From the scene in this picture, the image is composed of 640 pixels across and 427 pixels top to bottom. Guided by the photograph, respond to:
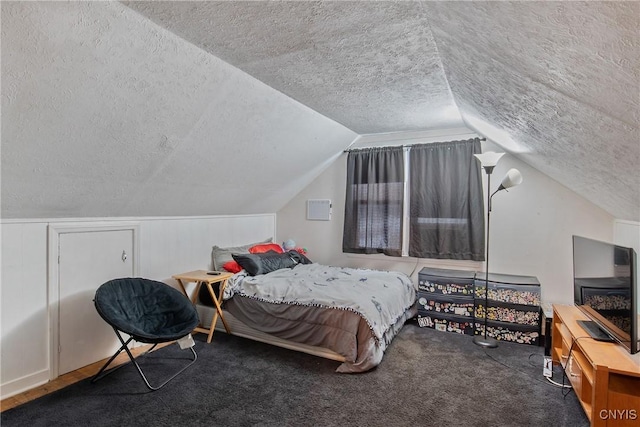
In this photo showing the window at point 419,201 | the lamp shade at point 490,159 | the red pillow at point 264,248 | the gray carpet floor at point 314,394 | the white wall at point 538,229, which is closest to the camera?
the gray carpet floor at point 314,394

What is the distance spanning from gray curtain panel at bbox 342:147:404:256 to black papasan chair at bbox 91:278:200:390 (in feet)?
7.69

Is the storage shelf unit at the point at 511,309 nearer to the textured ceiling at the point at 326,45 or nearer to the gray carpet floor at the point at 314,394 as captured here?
the gray carpet floor at the point at 314,394

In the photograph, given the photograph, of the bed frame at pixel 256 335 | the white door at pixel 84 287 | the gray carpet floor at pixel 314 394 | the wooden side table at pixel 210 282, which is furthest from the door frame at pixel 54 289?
the bed frame at pixel 256 335

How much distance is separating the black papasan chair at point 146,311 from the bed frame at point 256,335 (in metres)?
0.49

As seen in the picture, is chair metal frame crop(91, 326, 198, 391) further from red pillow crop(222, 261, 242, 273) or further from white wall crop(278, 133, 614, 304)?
white wall crop(278, 133, 614, 304)

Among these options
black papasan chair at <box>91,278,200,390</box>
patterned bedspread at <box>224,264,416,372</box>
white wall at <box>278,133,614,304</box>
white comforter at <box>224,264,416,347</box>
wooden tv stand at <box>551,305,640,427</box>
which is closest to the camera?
wooden tv stand at <box>551,305,640,427</box>

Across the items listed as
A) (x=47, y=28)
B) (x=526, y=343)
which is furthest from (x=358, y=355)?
(x=47, y=28)

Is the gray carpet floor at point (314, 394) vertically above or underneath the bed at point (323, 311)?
underneath

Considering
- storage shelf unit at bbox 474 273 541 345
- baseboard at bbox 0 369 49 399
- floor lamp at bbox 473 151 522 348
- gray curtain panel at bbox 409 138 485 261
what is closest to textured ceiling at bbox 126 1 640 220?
floor lamp at bbox 473 151 522 348

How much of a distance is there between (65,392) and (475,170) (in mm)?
4267

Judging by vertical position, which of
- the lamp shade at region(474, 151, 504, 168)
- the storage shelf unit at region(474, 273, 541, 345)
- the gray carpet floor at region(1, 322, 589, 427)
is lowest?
the gray carpet floor at region(1, 322, 589, 427)

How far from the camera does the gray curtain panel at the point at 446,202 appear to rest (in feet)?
12.9

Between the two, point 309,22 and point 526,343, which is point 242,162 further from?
point 526,343

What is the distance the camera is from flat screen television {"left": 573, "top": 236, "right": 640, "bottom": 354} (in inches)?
73.2
